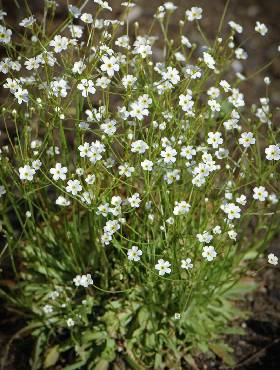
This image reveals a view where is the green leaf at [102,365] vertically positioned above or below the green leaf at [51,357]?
below

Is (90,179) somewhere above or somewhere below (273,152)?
above

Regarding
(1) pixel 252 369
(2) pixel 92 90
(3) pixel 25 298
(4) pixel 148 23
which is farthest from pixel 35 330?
(4) pixel 148 23

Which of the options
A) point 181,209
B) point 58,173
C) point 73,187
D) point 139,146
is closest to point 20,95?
point 58,173

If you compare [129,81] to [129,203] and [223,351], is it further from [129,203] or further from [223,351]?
[223,351]

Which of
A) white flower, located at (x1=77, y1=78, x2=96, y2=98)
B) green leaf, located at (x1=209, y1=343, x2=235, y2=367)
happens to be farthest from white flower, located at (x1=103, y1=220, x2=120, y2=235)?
green leaf, located at (x1=209, y1=343, x2=235, y2=367)

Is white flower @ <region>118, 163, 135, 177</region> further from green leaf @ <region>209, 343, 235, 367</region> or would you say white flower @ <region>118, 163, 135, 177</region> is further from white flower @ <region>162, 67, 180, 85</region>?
green leaf @ <region>209, 343, 235, 367</region>

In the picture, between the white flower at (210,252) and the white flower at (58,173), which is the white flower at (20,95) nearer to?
the white flower at (58,173)

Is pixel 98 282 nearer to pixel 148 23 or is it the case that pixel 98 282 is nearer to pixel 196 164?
pixel 196 164

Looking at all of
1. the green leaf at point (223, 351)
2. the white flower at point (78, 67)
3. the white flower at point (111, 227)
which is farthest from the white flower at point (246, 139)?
the green leaf at point (223, 351)
